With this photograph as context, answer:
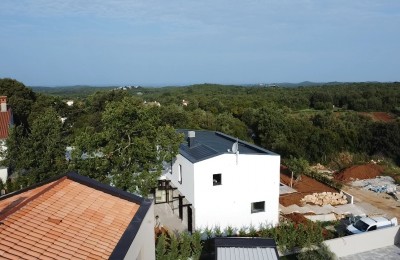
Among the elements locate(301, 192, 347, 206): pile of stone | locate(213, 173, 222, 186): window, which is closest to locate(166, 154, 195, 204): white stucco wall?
locate(213, 173, 222, 186): window

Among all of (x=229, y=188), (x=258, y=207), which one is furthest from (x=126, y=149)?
(x=258, y=207)

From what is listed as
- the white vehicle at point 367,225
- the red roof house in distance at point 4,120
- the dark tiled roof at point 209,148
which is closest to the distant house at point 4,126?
the red roof house in distance at point 4,120

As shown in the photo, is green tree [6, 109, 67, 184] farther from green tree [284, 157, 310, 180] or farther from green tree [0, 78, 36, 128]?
green tree [0, 78, 36, 128]

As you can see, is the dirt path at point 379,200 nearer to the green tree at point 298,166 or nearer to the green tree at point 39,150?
the green tree at point 298,166

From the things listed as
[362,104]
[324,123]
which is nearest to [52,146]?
[324,123]

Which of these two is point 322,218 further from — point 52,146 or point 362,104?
point 362,104

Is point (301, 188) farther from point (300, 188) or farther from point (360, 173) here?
point (360, 173)
